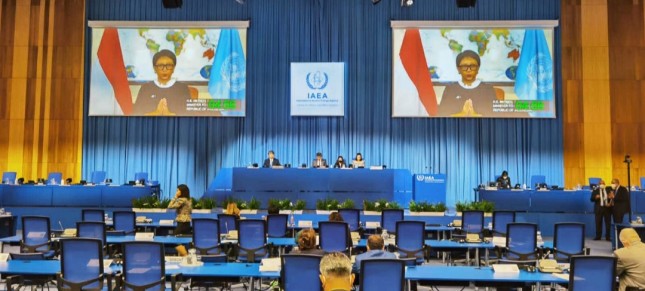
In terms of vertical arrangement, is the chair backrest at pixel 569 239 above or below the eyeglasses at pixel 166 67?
below

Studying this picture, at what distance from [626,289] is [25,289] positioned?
7035mm

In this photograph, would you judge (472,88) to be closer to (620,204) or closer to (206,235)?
(620,204)

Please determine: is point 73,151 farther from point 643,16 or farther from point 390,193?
point 643,16

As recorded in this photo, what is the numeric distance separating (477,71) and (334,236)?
11.2 meters

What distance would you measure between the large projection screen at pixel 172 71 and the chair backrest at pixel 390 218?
8.96 meters

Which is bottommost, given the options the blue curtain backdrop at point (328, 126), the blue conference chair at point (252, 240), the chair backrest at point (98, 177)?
the blue conference chair at point (252, 240)

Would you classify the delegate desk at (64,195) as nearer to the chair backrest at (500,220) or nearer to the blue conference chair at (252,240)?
the blue conference chair at (252,240)

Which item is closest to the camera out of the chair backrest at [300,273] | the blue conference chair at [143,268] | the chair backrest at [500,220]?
the chair backrest at [300,273]

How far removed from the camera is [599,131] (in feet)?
56.3

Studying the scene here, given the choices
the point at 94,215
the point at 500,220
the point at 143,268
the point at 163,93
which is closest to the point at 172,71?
the point at 163,93

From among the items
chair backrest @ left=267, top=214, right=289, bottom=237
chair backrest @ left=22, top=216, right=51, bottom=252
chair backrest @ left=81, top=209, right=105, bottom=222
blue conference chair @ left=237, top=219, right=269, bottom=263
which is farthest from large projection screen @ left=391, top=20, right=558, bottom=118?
chair backrest @ left=22, top=216, right=51, bottom=252

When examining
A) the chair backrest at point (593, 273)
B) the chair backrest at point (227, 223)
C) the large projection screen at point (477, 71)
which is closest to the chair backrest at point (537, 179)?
the large projection screen at point (477, 71)

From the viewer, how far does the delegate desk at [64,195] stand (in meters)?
14.0

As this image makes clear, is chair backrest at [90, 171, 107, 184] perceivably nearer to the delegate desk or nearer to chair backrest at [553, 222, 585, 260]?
the delegate desk
